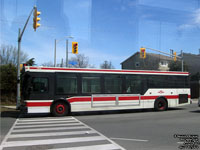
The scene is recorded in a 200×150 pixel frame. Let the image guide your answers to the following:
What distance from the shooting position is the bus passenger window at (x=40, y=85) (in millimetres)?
12945

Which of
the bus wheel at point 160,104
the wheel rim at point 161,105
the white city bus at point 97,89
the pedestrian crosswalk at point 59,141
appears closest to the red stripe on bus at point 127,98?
the white city bus at point 97,89

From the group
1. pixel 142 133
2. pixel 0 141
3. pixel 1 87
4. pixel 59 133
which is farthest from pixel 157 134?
pixel 1 87

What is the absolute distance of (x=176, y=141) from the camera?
6.95m

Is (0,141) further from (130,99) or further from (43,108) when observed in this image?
(130,99)

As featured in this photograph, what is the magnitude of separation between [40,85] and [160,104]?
9.02m

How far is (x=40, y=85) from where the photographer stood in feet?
42.9

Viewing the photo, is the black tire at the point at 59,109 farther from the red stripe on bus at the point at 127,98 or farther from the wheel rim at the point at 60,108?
the red stripe on bus at the point at 127,98

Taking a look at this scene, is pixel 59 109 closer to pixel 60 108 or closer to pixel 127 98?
pixel 60 108

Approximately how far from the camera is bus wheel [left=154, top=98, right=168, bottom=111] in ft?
52.6

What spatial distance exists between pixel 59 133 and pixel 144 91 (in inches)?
351

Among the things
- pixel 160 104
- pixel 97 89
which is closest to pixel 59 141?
pixel 97 89

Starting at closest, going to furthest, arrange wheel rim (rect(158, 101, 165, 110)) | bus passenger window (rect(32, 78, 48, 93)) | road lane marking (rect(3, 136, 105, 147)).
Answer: road lane marking (rect(3, 136, 105, 147)) → bus passenger window (rect(32, 78, 48, 93)) → wheel rim (rect(158, 101, 165, 110))

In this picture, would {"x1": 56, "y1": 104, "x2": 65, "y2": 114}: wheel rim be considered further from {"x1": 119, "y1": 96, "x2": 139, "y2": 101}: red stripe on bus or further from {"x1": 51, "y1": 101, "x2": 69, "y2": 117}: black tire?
{"x1": 119, "y1": 96, "x2": 139, "y2": 101}: red stripe on bus

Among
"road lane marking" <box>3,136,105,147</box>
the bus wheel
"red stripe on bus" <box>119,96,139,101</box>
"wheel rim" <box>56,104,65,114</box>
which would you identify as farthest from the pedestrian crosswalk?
the bus wheel
